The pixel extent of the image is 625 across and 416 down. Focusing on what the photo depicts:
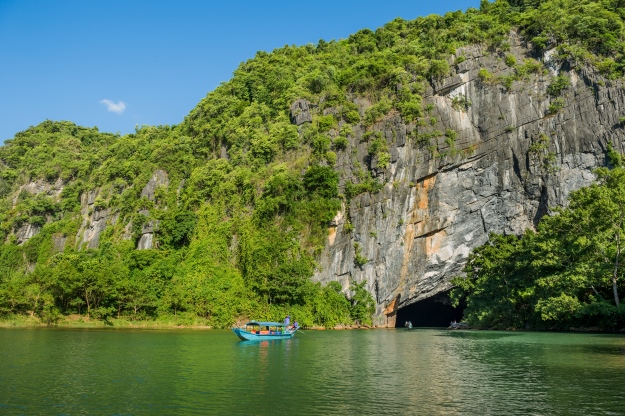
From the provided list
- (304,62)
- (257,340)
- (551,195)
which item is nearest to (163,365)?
(257,340)

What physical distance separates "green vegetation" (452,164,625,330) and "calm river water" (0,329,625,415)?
8.35m

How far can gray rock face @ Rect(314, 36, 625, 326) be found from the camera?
165ft

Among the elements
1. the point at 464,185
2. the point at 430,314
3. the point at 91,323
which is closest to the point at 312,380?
the point at 91,323

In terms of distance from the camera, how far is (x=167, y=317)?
4794cm

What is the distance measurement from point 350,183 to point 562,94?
22703 millimetres

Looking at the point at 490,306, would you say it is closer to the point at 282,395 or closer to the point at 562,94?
the point at 562,94

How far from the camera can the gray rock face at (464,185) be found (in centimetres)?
5028

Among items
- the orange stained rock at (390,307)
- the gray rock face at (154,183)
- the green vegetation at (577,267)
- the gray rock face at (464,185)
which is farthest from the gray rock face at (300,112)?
the green vegetation at (577,267)

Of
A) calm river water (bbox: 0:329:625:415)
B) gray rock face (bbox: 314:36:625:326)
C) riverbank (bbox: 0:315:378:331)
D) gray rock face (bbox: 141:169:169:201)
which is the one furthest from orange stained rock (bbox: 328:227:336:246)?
calm river water (bbox: 0:329:625:415)

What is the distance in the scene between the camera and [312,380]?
16.9 m

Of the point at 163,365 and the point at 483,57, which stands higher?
the point at 483,57

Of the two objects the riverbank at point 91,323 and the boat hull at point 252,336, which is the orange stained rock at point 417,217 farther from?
the boat hull at point 252,336

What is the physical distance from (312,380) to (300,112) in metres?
45.2

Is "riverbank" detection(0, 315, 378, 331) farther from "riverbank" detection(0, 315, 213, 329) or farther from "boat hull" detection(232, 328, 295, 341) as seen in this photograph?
"boat hull" detection(232, 328, 295, 341)
